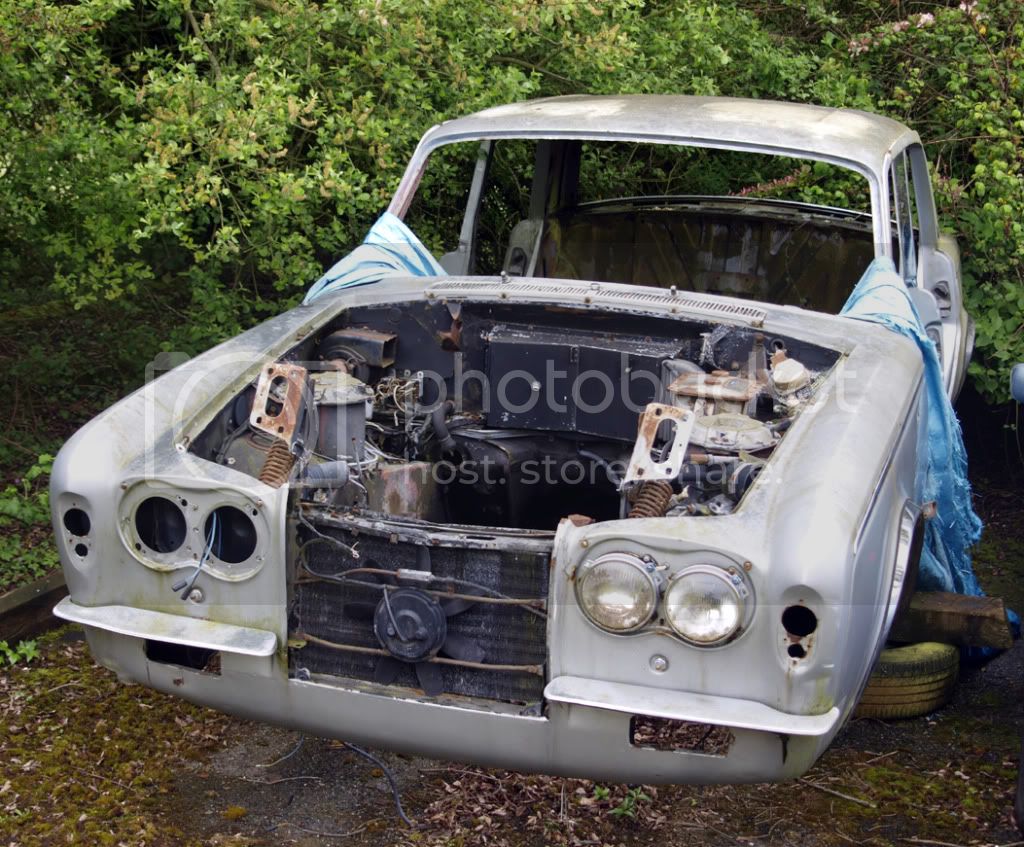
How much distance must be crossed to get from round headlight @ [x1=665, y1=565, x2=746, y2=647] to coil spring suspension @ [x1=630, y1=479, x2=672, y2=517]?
344 millimetres

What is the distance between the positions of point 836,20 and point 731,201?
1672mm

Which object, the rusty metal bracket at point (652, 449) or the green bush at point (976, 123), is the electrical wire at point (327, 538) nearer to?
the rusty metal bracket at point (652, 449)

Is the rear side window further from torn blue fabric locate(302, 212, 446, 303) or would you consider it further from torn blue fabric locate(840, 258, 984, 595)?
torn blue fabric locate(302, 212, 446, 303)

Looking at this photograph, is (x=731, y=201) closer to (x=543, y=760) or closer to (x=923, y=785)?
(x=923, y=785)

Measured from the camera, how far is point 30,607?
426 cm

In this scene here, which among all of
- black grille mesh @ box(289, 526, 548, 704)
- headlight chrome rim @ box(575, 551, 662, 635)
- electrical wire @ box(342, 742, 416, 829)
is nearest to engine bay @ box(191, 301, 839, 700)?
black grille mesh @ box(289, 526, 548, 704)

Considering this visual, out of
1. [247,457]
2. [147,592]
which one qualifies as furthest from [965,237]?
[147,592]

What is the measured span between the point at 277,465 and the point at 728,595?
48.7 inches

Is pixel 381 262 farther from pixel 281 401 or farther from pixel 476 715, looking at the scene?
pixel 476 715

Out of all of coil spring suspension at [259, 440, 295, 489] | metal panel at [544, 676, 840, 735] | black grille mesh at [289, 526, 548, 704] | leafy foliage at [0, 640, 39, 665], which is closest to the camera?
metal panel at [544, 676, 840, 735]

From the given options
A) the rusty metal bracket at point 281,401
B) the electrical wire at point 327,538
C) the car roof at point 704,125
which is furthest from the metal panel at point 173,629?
the car roof at point 704,125

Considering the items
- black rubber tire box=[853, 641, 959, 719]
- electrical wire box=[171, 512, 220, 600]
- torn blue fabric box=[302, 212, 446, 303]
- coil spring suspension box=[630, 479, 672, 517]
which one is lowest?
black rubber tire box=[853, 641, 959, 719]

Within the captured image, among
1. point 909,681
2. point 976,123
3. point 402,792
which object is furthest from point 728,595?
point 976,123

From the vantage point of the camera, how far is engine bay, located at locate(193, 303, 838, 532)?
3166mm
